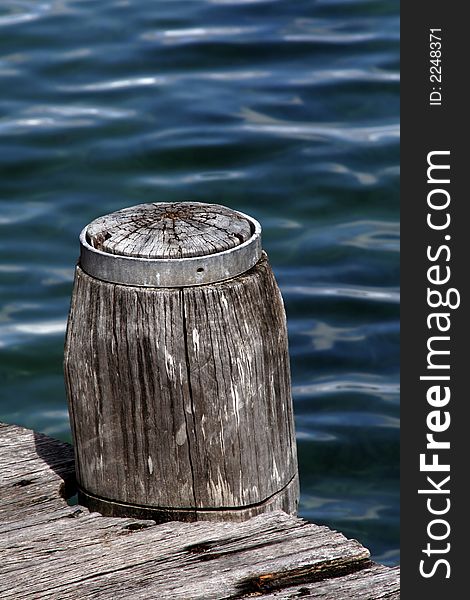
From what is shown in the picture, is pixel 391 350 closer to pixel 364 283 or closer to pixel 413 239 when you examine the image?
pixel 364 283

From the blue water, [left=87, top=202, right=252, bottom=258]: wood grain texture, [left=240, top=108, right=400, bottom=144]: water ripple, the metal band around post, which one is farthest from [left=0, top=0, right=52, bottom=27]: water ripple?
the metal band around post

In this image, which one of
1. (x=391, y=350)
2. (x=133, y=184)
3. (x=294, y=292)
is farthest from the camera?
(x=133, y=184)

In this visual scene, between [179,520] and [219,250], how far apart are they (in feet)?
2.64

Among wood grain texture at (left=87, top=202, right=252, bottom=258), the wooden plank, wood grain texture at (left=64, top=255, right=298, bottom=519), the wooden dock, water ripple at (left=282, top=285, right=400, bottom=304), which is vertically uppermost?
wood grain texture at (left=87, top=202, right=252, bottom=258)

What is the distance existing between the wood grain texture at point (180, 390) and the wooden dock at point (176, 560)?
0.11 m

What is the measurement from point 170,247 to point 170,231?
10cm

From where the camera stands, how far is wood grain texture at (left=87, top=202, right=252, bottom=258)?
343 cm

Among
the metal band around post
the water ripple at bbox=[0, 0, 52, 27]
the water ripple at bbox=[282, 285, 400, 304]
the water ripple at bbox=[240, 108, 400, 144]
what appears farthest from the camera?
the water ripple at bbox=[0, 0, 52, 27]

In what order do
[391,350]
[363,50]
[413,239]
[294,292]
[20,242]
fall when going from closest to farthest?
[413,239] → [391,350] → [294,292] → [20,242] → [363,50]

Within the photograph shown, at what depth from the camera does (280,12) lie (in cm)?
1225

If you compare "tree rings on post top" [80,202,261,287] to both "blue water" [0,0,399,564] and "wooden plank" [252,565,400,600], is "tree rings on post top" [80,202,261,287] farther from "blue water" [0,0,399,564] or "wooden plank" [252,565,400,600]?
"blue water" [0,0,399,564]

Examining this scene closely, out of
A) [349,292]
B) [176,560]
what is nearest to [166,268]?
[176,560]

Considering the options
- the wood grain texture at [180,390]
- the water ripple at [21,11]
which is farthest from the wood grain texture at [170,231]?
the water ripple at [21,11]

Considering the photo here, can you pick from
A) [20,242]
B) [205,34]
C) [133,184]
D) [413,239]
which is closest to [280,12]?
[205,34]
